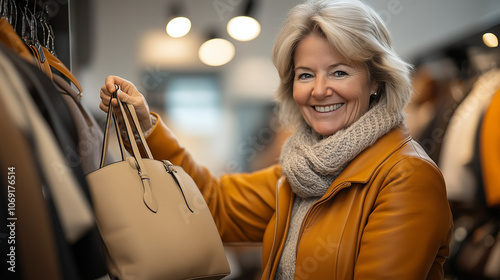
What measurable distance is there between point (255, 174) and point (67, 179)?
0.78m

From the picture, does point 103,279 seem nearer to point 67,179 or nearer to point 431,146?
point 67,179

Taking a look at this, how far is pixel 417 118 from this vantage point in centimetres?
231

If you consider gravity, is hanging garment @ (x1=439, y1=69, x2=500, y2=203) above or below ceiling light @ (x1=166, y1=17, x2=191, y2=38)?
below

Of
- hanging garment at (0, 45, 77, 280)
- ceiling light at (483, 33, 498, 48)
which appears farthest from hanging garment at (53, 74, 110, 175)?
ceiling light at (483, 33, 498, 48)

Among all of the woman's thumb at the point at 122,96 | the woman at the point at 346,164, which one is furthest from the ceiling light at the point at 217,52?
the woman's thumb at the point at 122,96

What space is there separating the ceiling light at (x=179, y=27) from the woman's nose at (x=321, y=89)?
34.1 inches

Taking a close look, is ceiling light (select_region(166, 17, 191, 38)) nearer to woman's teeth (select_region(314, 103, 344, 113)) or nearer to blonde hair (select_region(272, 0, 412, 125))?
blonde hair (select_region(272, 0, 412, 125))

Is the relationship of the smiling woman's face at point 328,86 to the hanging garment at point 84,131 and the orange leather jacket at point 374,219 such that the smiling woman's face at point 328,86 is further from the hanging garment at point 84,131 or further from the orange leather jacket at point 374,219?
the hanging garment at point 84,131

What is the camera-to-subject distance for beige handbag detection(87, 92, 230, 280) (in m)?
0.90

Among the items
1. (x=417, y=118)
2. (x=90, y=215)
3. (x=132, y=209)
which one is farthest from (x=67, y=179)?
(x=417, y=118)

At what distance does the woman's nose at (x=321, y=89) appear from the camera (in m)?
1.18

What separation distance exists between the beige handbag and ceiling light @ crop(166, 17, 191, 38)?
0.88 metres

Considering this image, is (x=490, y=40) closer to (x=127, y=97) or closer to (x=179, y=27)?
(x=179, y=27)

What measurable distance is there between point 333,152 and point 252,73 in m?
1.00
